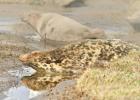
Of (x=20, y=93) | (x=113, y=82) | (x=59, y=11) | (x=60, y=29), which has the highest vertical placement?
(x=59, y=11)

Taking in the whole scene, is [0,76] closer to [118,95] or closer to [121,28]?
[118,95]

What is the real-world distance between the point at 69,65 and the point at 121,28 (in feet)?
22.1

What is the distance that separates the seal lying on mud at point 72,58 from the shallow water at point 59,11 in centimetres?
25

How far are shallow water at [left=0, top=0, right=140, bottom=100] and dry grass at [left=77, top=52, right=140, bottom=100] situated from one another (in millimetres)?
851

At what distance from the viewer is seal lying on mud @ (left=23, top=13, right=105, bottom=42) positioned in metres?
12.5

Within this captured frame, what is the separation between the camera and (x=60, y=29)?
13414 mm

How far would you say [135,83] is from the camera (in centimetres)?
686

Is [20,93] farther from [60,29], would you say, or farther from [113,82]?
[60,29]

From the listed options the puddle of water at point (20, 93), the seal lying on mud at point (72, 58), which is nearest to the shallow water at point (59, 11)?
the puddle of water at point (20, 93)

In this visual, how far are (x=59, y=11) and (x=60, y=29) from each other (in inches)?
233

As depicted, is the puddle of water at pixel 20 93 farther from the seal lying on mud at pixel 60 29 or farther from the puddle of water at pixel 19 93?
the seal lying on mud at pixel 60 29

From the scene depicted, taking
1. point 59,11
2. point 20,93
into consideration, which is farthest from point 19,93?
point 59,11

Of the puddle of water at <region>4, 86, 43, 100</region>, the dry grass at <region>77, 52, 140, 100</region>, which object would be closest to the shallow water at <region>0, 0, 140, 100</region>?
the puddle of water at <region>4, 86, 43, 100</region>

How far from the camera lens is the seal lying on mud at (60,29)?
1254 centimetres
